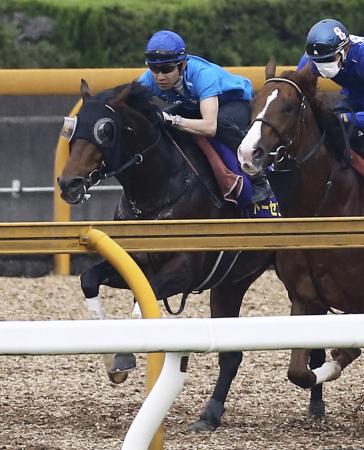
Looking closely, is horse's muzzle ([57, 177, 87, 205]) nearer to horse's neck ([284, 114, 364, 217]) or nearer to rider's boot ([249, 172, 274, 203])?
rider's boot ([249, 172, 274, 203])

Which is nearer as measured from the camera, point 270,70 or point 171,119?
point 270,70

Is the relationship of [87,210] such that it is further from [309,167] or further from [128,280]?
[128,280]

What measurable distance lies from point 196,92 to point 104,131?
55cm

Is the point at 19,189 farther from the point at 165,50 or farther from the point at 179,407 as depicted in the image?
the point at 165,50

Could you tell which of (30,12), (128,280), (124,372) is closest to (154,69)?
(124,372)

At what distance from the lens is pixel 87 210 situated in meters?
10.2

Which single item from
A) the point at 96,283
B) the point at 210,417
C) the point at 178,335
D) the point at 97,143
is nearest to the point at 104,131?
the point at 97,143

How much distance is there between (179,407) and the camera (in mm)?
6520

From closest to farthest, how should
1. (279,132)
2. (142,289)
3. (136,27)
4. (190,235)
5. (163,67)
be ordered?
(142,289)
(190,235)
(279,132)
(163,67)
(136,27)

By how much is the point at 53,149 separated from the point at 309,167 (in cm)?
446

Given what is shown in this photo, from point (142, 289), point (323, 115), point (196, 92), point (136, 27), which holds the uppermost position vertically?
point (136, 27)

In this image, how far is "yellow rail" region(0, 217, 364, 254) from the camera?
4.29 metres

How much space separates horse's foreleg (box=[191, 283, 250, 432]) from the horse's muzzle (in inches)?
37.8

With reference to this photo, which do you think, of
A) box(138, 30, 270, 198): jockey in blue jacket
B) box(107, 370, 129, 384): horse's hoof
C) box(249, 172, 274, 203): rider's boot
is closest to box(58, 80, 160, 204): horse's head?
box(138, 30, 270, 198): jockey in blue jacket
